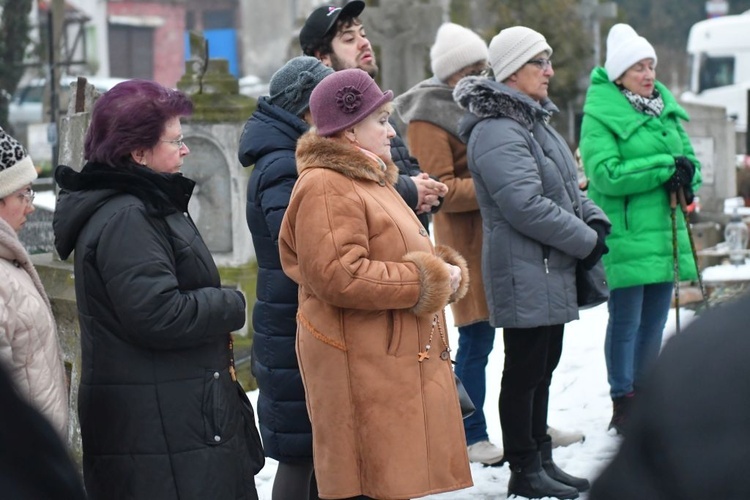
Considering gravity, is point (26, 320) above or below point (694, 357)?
below

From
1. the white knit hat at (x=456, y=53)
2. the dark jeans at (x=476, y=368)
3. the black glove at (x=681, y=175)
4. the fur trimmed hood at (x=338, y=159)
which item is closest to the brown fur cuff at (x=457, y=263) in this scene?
the fur trimmed hood at (x=338, y=159)

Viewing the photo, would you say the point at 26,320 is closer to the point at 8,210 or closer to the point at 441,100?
the point at 8,210

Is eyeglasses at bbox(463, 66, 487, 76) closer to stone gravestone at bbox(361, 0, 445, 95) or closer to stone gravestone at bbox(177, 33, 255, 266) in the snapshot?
stone gravestone at bbox(177, 33, 255, 266)

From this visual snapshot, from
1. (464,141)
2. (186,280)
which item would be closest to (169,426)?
(186,280)

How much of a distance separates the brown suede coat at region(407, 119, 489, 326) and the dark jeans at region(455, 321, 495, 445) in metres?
0.14

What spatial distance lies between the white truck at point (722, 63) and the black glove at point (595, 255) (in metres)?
21.2

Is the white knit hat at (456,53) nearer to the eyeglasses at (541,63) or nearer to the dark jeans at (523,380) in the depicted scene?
the eyeglasses at (541,63)

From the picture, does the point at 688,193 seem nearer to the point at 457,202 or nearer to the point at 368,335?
the point at 457,202

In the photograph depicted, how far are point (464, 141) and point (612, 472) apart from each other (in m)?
3.90

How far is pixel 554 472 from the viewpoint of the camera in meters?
5.16

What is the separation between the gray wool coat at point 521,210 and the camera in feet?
15.8

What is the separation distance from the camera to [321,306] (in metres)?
3.94

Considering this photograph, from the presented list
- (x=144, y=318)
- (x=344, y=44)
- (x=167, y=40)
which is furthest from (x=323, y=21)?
(x=167, y=40)

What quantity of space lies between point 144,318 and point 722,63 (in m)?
24.3
